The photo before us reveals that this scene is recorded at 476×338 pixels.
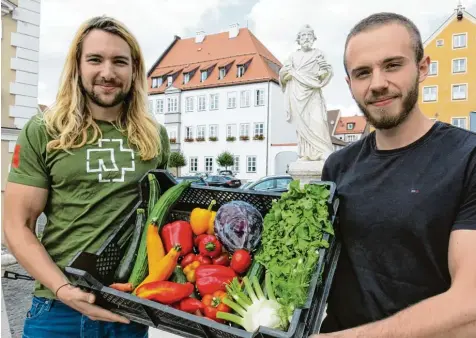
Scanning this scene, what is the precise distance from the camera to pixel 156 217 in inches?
69.7

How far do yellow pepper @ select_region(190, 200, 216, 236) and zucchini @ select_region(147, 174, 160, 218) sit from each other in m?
0.20

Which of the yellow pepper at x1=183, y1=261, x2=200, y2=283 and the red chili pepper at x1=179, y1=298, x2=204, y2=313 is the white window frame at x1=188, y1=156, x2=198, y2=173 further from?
the red chili pepper at x1=179, y1=298, x2=204, y2=313

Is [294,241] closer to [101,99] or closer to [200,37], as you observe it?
[101,99]

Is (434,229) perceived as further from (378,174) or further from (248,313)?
(248,313)

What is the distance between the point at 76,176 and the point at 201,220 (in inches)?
22.6

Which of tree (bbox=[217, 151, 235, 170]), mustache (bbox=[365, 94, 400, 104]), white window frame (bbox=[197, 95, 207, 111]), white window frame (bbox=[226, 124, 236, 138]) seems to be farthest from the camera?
white window frame (bbox=[197, 95, 207, 111])

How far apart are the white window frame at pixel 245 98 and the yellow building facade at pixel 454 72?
13.4m

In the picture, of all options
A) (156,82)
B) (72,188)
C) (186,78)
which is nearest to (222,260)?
(72,188)

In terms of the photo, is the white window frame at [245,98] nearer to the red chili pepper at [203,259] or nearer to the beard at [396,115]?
the red chili pepper at [203,259]

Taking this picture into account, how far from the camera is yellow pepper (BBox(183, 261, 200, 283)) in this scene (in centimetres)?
173

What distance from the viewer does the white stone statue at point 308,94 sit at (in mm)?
8312

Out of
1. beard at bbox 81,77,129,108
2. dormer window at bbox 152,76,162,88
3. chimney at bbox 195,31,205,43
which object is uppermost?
chimney at bbox 195,31,205,43

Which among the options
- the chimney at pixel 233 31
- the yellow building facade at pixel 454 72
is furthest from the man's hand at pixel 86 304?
the chimney at pixel 233 31

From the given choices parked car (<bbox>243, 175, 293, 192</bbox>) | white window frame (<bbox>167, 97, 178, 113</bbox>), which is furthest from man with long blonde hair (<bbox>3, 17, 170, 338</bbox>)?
white window frame (<bbox>167, 97, 178, 113</bbox>)
